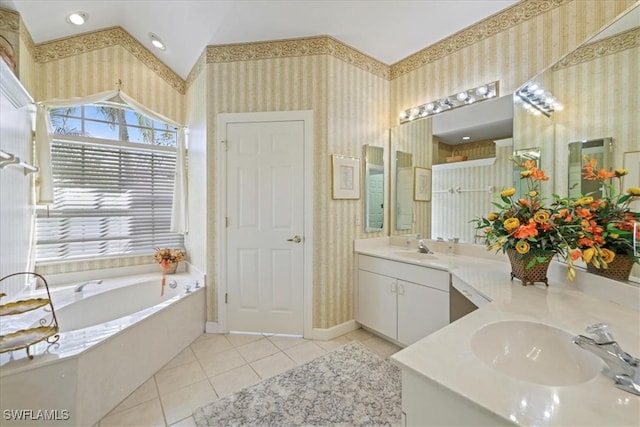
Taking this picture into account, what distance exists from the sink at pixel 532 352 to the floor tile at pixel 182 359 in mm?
2211

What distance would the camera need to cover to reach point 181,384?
6.21 feet

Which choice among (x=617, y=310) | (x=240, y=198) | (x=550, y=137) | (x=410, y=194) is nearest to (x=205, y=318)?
(x=240, y=198)

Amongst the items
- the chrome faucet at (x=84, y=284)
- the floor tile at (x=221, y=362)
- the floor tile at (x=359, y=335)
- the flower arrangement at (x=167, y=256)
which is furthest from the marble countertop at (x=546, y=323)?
the chrome faucet at (x=84, y=284)

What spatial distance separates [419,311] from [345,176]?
136 cm

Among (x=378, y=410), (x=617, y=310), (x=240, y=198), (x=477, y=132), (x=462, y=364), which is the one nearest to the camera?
(x=462, y=364)

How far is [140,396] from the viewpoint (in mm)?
1774

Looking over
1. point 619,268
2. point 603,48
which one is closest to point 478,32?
point 603,48

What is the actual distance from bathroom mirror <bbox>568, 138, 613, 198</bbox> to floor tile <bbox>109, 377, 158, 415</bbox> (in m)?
2.89

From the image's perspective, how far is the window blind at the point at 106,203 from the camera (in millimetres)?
2684

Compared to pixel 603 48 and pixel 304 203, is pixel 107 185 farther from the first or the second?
pixel 603 48

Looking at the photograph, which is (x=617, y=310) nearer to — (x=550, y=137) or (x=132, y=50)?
(x=550, y=137)

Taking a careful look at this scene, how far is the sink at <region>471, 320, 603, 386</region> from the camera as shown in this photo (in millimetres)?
855

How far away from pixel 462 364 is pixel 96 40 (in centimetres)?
403

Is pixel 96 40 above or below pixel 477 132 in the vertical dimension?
above
